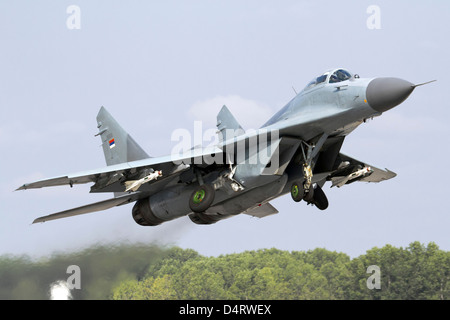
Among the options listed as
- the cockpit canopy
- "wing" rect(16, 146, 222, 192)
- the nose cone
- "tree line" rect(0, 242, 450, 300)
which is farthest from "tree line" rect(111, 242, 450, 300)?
the nose cone

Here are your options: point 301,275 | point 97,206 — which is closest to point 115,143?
point 97,206

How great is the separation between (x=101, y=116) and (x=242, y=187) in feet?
20.5

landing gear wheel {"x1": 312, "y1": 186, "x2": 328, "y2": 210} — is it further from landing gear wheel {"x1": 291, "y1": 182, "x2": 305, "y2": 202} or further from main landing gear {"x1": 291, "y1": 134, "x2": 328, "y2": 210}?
landing gear wheel {"x1": 291, "y1": 182, "x2": 305, "y2": 202}

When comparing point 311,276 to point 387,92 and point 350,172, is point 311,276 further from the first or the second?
point 387,92

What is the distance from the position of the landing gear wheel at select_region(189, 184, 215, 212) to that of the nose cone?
440 centimetres

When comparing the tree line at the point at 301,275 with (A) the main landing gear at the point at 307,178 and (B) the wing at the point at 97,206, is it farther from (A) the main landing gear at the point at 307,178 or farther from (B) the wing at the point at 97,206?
(A) the main landing gear at the point at 307,178

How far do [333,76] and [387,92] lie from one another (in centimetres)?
158

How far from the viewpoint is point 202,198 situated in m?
18.0

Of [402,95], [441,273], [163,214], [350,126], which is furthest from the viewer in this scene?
[441,273]

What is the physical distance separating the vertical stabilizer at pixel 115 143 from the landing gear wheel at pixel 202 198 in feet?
10.4

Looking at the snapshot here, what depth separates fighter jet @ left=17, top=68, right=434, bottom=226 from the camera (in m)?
16.9
